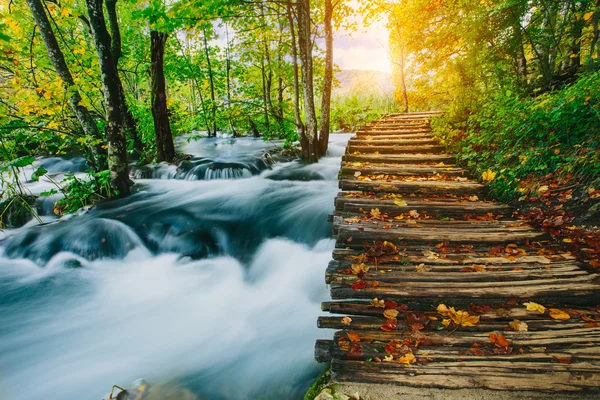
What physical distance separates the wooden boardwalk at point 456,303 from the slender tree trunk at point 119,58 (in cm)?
912

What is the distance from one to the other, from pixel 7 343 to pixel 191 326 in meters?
2.44

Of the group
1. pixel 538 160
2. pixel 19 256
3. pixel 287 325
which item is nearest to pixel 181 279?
pixel 287 325

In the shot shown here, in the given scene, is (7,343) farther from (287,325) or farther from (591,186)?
(591,186)

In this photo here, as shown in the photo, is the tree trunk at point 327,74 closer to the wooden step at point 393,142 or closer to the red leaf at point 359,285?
the wooden step at point 393,142

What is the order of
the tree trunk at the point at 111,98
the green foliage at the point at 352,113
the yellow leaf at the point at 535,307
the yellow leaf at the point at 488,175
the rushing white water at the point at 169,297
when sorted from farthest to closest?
the green foliage at the point at 352,113 → the tree trunk at the point at 111,98 → the yellow leaf at the point at 488,175 → the rushing white water at the point at 169,297 → the yellow leaf at the point at 535,307

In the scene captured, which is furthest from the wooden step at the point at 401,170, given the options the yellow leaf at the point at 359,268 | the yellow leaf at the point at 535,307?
the yellow leaf at the point at 535,307

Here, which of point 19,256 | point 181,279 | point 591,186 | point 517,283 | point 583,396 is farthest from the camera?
point 19,256

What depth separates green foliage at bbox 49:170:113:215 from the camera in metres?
6.93

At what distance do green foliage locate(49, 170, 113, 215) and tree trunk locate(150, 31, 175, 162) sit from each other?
9.49ft

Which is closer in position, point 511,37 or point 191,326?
point 191,326

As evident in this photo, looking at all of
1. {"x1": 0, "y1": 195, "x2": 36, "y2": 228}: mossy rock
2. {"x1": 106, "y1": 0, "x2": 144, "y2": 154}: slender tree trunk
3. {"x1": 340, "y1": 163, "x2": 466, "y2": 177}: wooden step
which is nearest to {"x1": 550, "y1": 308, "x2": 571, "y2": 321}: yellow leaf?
{"x1": 340, "y1": 163, "x2": 466, "y2": 177}: wooden step

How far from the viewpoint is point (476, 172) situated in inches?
190

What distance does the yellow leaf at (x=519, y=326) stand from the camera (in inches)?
78.1

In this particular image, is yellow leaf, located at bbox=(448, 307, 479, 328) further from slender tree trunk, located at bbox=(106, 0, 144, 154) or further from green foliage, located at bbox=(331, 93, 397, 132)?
green foliage, located at bbox=(331, 93, 397, 132)
